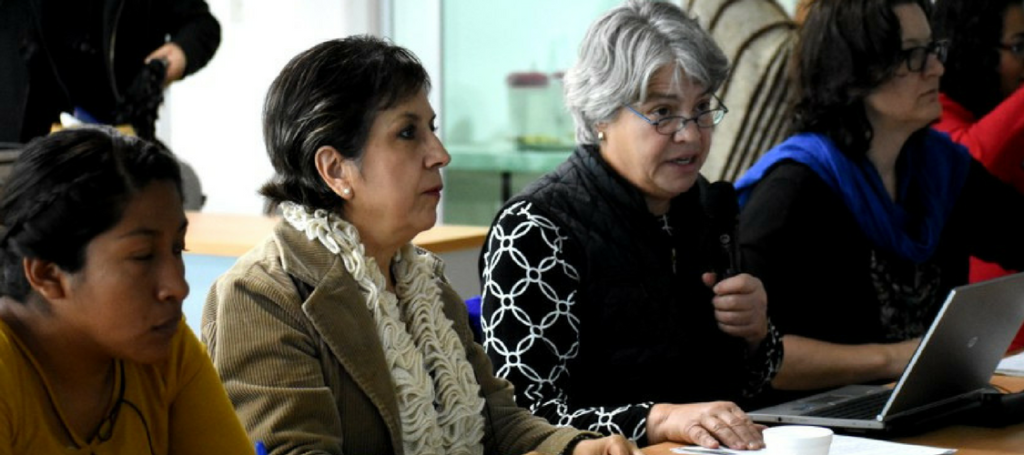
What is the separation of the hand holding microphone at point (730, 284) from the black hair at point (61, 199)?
123 cm

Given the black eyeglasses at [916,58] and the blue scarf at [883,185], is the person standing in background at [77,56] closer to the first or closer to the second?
the blue scarf at [883,185]

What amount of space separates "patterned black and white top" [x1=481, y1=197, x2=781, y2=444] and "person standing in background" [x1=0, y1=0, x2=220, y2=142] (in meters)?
2.09

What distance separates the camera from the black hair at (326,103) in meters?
2.06

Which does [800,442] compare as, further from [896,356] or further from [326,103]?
[896,356]

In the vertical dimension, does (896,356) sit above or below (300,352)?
below

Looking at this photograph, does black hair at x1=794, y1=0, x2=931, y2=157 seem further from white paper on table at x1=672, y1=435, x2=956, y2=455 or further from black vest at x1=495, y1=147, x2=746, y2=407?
white paper on table at x1=672, y1=435, x2=956, y2=455

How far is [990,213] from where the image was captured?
3291mm

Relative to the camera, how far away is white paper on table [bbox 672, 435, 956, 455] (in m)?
1.96

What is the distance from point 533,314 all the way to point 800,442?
655 millimetres

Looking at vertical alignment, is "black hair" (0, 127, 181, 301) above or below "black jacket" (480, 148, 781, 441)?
above

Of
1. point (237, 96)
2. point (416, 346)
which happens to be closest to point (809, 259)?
point (416, 346)

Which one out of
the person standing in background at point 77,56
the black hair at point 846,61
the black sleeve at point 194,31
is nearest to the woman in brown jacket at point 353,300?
the black hair at point 846,61

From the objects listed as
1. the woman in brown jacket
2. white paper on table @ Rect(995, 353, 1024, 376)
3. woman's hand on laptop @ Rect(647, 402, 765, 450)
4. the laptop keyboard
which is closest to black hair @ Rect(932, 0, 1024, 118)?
white paper on table @ Rect(995, 353, 1024, 376)

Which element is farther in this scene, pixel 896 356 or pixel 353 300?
pixel 896 356
